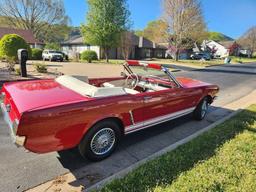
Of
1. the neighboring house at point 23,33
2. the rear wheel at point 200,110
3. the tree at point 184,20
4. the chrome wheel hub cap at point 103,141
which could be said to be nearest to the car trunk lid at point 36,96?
the chrome wheel hub cap at point 103,141

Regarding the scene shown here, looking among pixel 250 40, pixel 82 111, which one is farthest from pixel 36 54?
pixel 250 40

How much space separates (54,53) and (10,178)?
86.3 feet

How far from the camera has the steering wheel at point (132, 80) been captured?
5.15 m

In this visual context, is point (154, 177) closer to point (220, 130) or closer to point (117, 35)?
point (220, 130)

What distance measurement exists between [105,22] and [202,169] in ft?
86.6

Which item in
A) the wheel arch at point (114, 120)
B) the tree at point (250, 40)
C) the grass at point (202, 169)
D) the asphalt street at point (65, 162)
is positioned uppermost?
the tree at point (250, 40)

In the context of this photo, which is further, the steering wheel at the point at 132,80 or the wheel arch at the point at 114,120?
the steering wheel at the point at 132,80

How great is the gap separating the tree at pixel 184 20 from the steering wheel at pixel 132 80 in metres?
27.5

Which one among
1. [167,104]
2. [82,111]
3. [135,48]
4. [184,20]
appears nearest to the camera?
[82,111]

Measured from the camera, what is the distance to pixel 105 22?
27.2 metres

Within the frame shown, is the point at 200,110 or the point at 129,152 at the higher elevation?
the point at 200,110

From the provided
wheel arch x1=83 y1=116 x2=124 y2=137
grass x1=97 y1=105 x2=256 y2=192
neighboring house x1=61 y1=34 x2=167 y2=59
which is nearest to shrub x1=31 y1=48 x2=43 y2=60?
neighboring house x1=61 y1=34 x2=167 y2=59

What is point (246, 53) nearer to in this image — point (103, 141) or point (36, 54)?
point (36, 54)

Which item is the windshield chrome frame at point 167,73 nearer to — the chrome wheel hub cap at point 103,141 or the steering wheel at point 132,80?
the steering wheel at point 132,80
